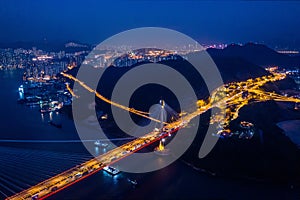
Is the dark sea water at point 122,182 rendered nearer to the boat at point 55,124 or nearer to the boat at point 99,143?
the boat at point 99,143

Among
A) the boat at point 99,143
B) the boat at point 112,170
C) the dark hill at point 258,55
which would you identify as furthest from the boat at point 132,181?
the dark hill at point 258,55

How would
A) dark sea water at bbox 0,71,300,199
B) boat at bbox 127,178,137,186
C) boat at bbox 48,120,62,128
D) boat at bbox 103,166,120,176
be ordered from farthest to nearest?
1. boat at bbox 48,120,62,128
2. boat at bbox 103,166,120,176
3. boat at bbox 127,178,137,186
4. dark sea water at bbox 0,71,300,199

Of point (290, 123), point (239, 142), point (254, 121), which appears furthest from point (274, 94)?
point (239, 142)

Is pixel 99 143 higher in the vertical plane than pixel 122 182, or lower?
higher

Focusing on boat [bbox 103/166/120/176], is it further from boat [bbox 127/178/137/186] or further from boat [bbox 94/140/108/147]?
boat [bbox 94/140/108/147]

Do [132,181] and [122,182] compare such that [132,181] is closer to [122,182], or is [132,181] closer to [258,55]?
[122,182]

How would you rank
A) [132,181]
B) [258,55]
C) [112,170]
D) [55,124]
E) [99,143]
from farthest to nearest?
[258,55] < [55,124] < [99,143] < [112,170] < [132,181]

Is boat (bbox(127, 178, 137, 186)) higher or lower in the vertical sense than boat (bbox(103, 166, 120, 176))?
lower

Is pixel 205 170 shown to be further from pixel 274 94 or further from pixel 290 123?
pixel 274 94

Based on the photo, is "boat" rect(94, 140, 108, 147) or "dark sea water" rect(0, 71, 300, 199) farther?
"boat" rect(94, 140, 108, 147)

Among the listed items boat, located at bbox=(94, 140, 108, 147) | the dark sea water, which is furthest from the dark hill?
the dark sea water

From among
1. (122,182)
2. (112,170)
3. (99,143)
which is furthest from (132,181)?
(99,143)
